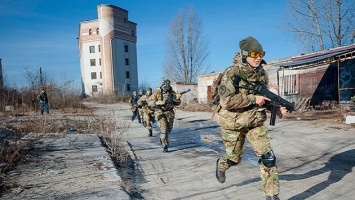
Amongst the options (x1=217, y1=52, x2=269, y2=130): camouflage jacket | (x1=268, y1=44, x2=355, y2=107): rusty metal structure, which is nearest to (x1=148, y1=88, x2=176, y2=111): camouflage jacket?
(x1=217, y1=52, x2=269, y2=130): camouflage jacket

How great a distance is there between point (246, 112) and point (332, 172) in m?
2.08

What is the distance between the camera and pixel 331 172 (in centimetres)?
391

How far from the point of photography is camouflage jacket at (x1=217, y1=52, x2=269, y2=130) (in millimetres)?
2842

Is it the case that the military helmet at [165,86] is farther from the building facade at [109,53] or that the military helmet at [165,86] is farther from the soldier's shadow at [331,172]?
the building facade at [109,53]

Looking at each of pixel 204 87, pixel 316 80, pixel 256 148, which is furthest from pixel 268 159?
pixel 204 87

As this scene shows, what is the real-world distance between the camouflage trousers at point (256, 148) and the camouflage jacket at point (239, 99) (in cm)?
9

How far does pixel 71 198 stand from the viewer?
299cm

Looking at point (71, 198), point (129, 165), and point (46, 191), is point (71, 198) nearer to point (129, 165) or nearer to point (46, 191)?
point (46, 191)

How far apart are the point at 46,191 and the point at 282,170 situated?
3450 millimetres

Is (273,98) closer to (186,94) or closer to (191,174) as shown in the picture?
(191,174)

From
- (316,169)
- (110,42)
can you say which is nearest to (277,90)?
(316,169)

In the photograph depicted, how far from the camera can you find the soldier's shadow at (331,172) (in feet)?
10.4

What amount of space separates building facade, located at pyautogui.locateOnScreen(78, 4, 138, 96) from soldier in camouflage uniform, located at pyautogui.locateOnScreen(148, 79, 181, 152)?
123ft

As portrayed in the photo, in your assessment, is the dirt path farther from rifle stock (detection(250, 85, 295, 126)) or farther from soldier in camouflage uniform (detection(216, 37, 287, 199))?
rifle stock (detection(250, 85, 295, 126))
